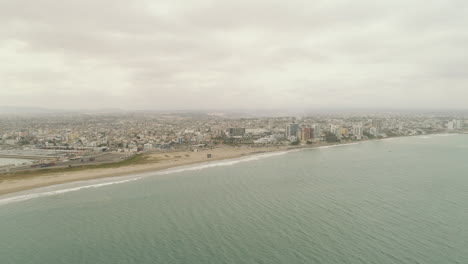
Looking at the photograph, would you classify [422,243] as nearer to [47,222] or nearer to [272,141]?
[47,222]

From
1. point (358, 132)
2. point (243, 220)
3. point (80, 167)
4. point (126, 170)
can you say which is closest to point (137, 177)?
point (126, 170)

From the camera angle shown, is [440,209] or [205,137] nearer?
[440,209]

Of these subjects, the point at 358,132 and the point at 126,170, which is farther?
the point at 358,132

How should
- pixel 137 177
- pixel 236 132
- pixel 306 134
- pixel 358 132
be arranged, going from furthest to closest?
pixel 358 132 < pixel 236 132 < pixel 306 134 < pixel 137 177

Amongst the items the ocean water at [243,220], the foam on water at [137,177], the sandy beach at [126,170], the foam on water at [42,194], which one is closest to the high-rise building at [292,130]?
the sandy beach at [126,170]

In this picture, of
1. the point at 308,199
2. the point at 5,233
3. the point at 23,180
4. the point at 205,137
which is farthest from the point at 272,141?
the point at 5,233

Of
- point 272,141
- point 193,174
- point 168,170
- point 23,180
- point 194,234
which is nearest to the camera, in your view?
point 194,234

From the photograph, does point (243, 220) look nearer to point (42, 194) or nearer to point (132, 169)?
point (42, 194)
